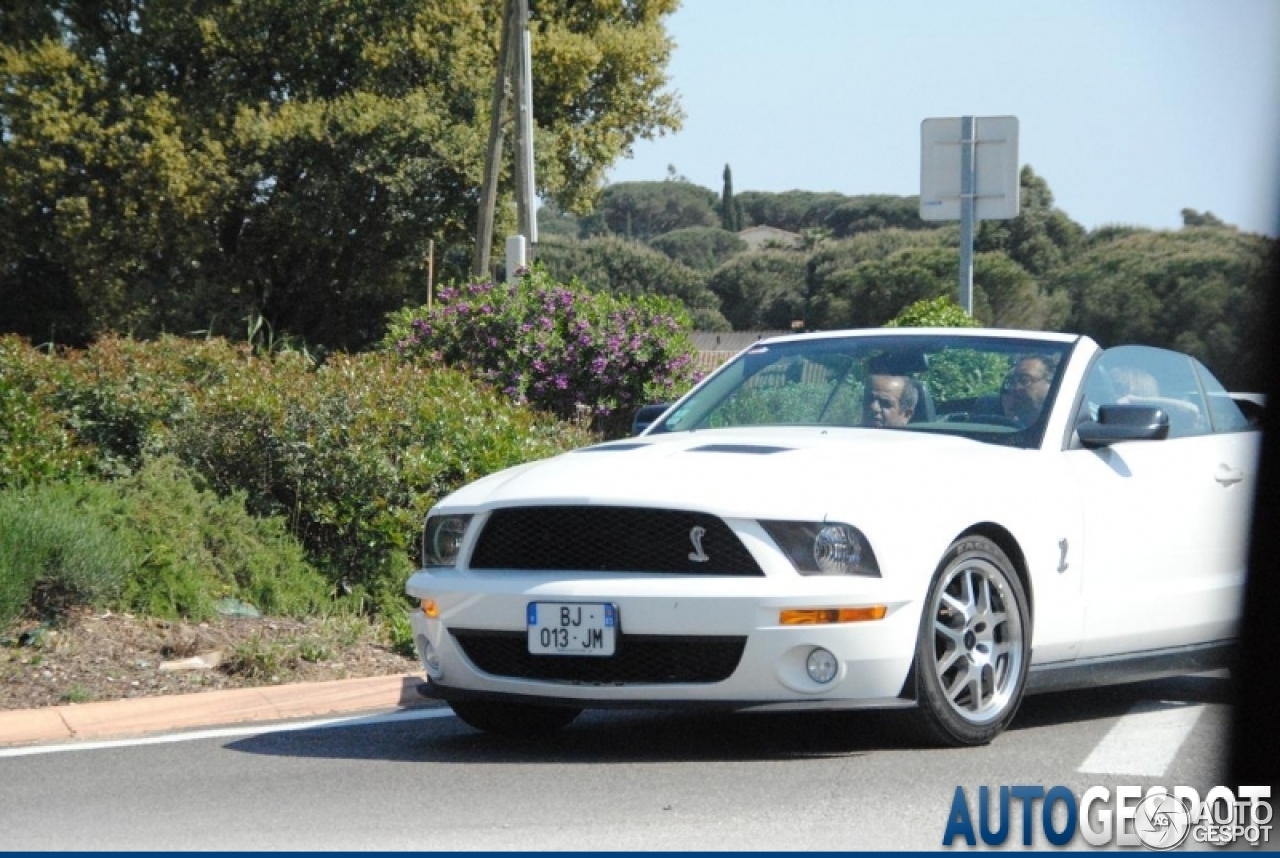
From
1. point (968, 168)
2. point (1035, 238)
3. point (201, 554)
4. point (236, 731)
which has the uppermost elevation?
point (1035, 238)

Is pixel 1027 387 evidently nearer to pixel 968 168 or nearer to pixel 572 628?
pixel 572 628

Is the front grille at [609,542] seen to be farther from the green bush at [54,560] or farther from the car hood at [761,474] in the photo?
the green bush at [54,560]

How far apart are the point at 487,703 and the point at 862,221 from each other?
97132 millimetres

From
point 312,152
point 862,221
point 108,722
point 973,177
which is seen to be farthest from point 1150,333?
point 862,221

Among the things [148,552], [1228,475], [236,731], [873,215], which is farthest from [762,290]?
[236,731]

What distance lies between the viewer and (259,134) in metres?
38.2

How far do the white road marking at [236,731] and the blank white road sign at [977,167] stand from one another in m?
9.22

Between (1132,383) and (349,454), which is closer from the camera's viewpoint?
(1132,383)

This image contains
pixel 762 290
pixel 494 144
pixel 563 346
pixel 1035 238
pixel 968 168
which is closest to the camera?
pixel 563 346

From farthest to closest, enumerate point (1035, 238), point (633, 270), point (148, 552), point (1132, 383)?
point (633, 270) → point (1035, 238) → point (148, 552) → point (1132, 383)

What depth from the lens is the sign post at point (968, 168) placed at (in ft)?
52.2

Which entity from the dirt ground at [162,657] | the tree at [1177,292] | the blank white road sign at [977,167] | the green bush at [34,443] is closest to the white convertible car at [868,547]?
the dirt ground at [162,657]

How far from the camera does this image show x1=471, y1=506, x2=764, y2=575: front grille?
245 inches

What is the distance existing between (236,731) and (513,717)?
1.20 meters
